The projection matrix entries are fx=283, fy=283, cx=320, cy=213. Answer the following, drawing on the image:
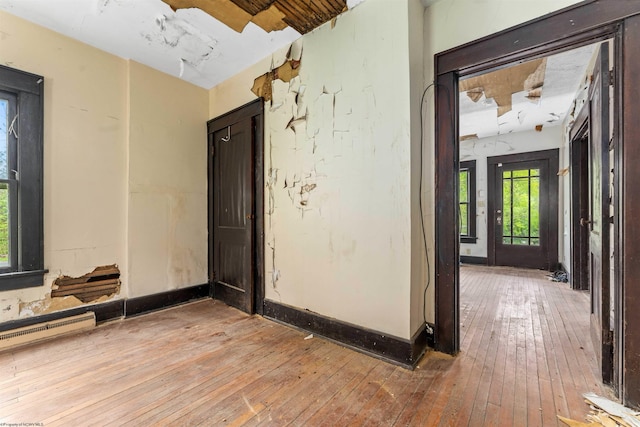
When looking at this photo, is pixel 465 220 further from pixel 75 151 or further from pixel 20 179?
pixel 20 179

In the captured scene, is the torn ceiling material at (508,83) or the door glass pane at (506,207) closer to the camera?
the torn ceiling material at (508,83)

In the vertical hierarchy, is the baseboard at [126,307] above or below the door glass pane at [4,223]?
below

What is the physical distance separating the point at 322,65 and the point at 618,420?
3.02 metres

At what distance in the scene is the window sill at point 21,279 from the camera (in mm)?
2344

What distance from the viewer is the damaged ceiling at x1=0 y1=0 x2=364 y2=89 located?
228cm

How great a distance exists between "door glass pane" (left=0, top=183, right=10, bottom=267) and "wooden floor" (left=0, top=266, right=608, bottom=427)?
0.79 metres

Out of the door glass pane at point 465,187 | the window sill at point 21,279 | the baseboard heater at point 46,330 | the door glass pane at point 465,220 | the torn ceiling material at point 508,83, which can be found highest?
the torn ceiling material at point 508,83

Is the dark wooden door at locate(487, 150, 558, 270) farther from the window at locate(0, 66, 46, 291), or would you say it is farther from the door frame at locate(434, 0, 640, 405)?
the window at locate(0, 66, 46, 291)

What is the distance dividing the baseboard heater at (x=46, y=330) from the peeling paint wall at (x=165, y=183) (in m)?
0.46

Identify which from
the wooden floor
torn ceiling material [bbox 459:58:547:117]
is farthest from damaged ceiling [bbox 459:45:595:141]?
the wooden floor

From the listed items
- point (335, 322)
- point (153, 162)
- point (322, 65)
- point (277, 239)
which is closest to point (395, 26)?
point (322, 65)

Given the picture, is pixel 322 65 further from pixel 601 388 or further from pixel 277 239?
pixel 601 388

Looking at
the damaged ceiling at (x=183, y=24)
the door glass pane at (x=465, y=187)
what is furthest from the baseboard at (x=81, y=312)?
the door glass pane at (x=465, y=187)

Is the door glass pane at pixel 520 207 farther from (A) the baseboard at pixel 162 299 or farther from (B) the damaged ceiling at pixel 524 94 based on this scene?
(A) the baseboard at pixel 162 299
